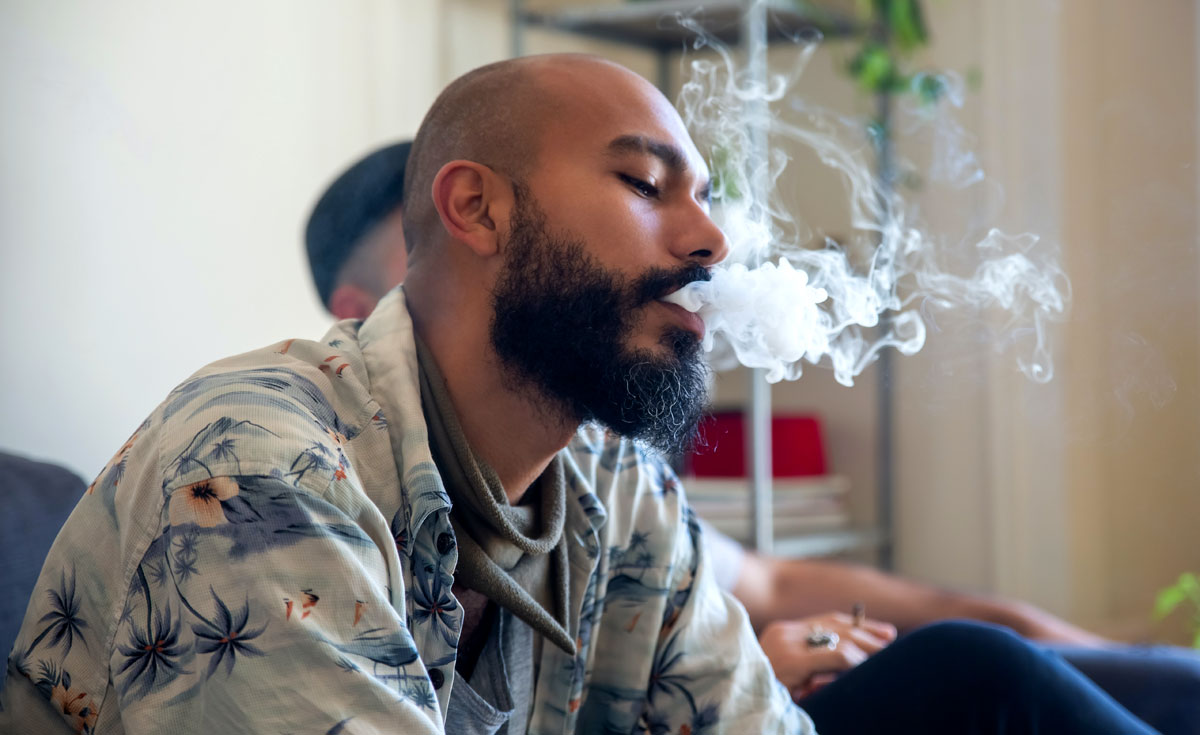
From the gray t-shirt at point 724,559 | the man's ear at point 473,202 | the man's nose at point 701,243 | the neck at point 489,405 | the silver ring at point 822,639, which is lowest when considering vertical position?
the gray t-shirt at point 724,559

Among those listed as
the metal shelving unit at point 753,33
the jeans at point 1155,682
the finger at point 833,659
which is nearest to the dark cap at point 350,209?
the metal shelving unit at point 753,33

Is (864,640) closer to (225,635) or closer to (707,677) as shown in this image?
(707,677)

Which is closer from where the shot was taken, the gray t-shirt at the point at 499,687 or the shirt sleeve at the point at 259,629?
the shirt sleeve at the point at 259,629

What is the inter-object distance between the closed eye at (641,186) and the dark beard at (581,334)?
0.07m

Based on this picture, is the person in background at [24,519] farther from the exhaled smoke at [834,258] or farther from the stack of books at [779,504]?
the stack of books at [779,504]

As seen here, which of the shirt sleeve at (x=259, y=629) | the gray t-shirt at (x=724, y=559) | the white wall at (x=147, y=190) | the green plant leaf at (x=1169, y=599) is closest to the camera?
the shirt sleeve at (x=259, y=629)

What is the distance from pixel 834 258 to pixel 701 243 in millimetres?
592

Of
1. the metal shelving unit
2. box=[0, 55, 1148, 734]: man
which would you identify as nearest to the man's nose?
box=[0, 55, 1148, 734]: man

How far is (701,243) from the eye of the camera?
98 centimetres

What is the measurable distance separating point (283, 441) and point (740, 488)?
1.57 m

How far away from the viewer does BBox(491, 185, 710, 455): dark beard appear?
3.21ft

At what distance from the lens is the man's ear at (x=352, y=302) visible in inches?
63.1

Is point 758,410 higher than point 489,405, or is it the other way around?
point 489,405

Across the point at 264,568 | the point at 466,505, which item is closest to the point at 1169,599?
the point at 466,505
